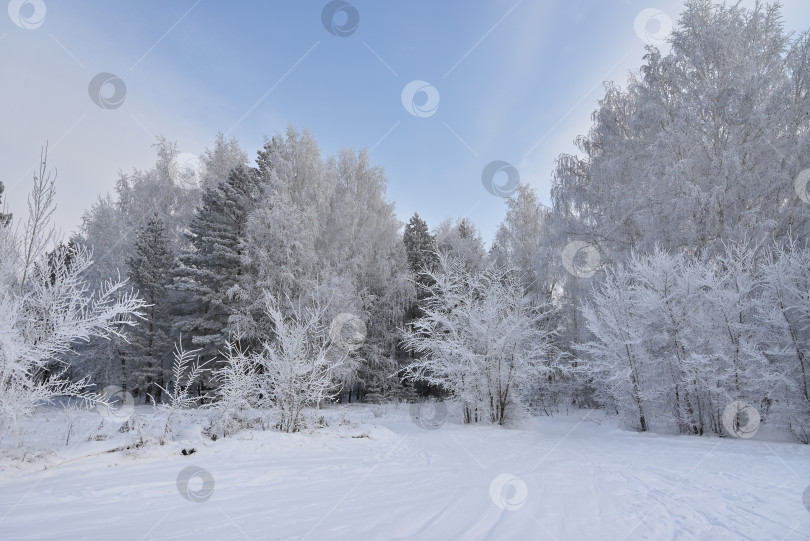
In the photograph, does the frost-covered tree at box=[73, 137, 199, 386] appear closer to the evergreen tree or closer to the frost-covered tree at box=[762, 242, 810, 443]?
the evergreen tree

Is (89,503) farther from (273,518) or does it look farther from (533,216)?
(533,216)

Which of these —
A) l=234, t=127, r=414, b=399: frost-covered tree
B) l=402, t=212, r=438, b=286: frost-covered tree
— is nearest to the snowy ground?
l=234, t=127, r=414, b=399: frost-covered tree

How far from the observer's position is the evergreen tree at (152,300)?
19000 mm

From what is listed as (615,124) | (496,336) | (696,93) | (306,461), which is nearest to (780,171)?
(696,93)

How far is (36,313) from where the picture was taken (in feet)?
19.1

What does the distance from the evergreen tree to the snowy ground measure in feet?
40.3

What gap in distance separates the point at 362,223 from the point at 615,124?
12.8 m

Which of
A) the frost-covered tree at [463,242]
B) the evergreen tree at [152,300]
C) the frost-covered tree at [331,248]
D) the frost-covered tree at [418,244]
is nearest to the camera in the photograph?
the frost-covered tree at [331,248]

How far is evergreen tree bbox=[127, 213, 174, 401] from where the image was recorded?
62.3ft

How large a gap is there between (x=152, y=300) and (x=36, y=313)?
51.7 ft

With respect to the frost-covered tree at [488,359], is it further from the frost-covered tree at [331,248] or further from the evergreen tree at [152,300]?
the evergreen tree at [152,300]

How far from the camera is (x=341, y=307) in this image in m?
18.2

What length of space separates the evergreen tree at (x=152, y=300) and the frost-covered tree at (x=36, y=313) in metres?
13.7

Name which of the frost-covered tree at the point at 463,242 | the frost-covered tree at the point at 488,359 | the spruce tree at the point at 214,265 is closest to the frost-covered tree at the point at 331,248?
the spruce tree at the point at 214,265
